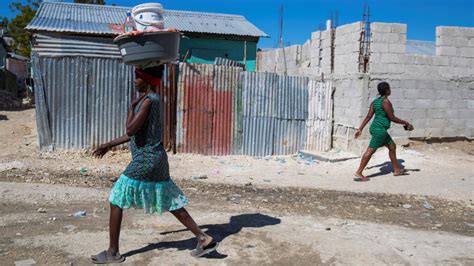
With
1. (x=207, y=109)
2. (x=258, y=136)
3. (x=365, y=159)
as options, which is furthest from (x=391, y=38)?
(x=207, y=109)

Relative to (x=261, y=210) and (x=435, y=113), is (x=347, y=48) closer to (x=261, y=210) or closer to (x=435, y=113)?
(x=435, y=113)

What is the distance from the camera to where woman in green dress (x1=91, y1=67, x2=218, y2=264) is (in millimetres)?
3566

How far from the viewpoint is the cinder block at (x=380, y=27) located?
9031mm

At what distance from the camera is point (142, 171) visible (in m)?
3.61

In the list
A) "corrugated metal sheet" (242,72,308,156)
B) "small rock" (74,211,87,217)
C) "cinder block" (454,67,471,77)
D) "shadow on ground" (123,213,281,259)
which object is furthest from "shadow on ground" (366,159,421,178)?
"small rock" (74,211,87,217)

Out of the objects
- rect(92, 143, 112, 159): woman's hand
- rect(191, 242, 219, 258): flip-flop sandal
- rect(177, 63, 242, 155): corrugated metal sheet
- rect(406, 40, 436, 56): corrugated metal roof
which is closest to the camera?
rect(92, 143, 112, 159): woman's hand

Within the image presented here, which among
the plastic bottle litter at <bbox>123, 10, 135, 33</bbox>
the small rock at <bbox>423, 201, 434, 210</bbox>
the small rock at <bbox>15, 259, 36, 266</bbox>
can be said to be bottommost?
the small rock at <bbox>423, 201, 434, 210</bbox>

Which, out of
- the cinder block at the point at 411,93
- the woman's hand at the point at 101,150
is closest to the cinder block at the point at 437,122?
the cinder block at the point at 411,93

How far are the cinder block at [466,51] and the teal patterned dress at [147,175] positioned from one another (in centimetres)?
821

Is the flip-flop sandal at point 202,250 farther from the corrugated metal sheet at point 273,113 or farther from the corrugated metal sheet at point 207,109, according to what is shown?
the corrugated metal sheet at point 273,113

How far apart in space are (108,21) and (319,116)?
37.9 ft

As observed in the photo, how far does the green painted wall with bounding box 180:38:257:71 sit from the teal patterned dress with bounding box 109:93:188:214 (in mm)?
14902

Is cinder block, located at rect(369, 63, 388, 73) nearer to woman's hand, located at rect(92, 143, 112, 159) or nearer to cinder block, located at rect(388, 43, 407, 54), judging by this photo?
cinder block, located at rect(388, 43, 407, 54)

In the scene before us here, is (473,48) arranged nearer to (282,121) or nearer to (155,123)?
(282,121)
